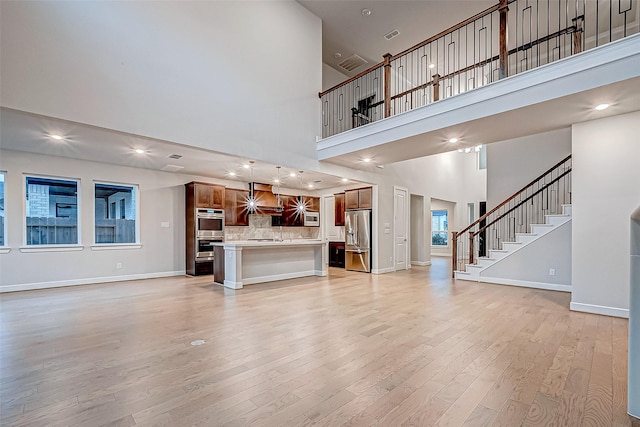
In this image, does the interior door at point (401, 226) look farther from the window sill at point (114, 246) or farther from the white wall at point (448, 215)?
the window sill at point (114, 246)

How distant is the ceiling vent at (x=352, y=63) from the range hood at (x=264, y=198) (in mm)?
4203

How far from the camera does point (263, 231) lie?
913 cm

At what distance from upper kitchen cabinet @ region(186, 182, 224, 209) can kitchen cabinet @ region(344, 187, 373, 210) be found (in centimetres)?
349

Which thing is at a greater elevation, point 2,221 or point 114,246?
point 2,221

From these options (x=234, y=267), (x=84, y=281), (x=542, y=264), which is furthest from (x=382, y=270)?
(x=84, y=281)

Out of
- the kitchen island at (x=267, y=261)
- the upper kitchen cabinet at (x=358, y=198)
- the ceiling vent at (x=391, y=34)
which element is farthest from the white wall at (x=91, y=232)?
the ceiling vent at (x=391, y=34)

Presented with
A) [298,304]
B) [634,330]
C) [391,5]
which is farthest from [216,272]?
[391,5]

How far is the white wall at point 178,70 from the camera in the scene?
139 inches

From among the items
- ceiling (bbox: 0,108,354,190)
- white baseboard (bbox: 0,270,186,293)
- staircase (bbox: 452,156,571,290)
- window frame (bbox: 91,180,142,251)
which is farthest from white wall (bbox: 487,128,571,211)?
window frame (bbox: 91,180,142,251)

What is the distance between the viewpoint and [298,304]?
456 centimetres

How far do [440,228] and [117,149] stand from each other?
11876 mm

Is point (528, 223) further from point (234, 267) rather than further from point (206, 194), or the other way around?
point (206, 194)

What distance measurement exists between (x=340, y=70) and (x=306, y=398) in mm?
9085

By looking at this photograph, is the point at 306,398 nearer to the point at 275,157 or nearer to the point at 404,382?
the point at 404,382
